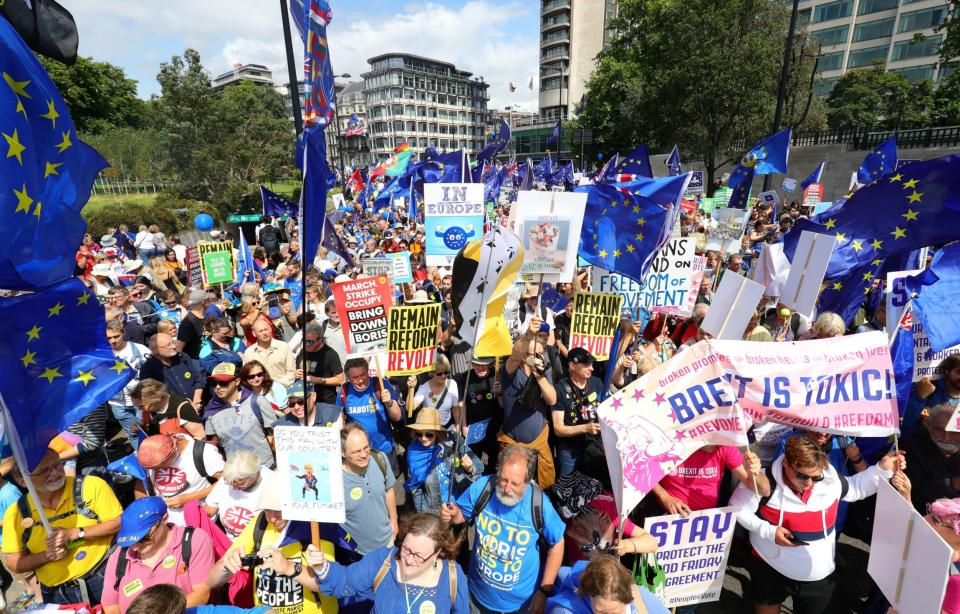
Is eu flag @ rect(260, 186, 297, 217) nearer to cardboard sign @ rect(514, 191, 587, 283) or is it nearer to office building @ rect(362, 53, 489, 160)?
cardboard sign @ rect(514, 191, 587, 283)

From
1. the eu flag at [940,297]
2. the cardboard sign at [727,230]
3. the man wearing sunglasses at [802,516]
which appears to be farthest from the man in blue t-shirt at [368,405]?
the cardboard sign at [727,230]

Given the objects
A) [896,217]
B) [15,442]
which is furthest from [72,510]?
[896,217]

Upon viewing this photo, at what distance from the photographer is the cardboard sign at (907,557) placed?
228cm

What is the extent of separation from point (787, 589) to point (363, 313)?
3.97m

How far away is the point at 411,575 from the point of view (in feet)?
8.07

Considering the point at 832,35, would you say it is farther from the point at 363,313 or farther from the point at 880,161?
the point at 363,313

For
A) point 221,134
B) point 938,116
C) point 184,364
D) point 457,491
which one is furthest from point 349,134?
point 938,116

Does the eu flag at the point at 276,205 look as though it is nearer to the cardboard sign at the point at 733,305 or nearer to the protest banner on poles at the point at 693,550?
the cardboard sign at the point at 733,305

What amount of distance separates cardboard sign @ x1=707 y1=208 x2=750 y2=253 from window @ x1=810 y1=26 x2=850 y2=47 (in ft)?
195

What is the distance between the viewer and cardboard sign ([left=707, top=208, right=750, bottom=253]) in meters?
9.67

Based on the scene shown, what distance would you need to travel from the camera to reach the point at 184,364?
5102mm

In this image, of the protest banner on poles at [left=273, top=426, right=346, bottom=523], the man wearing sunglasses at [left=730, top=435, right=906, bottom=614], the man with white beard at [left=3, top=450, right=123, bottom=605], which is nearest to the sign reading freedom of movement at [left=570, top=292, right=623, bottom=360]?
the man wearing sunglasses at [left=730, top=435, right=906, bottom=614]

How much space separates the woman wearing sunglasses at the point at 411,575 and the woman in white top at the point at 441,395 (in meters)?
1.75

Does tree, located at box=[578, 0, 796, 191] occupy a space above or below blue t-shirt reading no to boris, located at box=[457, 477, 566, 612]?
above
